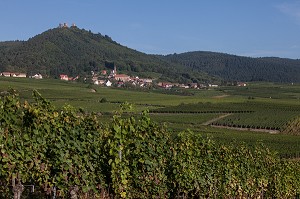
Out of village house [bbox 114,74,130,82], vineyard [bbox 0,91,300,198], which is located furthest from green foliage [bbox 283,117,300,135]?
village house [bbox 114,74,130,82]

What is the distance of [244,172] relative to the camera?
1644 cm

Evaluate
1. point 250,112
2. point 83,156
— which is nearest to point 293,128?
point 250,112

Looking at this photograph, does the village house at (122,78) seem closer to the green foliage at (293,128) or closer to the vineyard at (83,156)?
the green foliage at (293,128)

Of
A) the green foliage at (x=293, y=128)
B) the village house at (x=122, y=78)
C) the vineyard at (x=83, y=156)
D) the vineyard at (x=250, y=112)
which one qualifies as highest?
the village house at (x=122, y=78)

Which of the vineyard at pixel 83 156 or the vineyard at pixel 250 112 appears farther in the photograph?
the vineyard at pixel 250 112

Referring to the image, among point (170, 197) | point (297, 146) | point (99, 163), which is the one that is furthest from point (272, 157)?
point (297, 146)

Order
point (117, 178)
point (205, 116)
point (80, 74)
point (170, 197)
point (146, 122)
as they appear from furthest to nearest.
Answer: point (80, 74) < point (205, 116) < point (170, 197) < point (146, 122) < point (117, 178)

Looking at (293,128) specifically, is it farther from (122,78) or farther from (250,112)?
(122,78)

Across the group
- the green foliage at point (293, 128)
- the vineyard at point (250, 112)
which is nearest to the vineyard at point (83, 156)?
the green foliage at point (293, 128)

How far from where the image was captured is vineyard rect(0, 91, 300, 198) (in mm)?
9938

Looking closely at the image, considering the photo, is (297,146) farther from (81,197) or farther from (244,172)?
(81,197)

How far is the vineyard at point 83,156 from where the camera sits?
9938 millimetres

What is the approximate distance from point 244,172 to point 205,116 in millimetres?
59122

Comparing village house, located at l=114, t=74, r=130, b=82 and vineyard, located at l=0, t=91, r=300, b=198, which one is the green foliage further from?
village house, located at l=114, t=74, r=130, b=82
